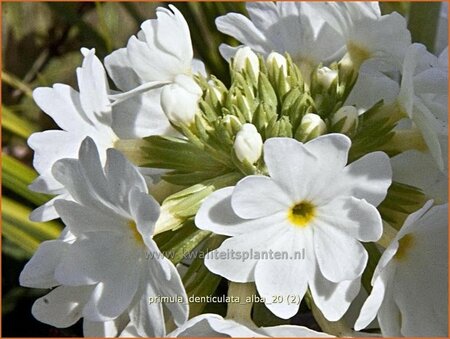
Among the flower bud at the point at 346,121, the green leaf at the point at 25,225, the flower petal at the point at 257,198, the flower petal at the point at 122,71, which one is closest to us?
the flower petal at the point at 257,198

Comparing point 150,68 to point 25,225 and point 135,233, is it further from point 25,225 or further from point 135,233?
point 25,225

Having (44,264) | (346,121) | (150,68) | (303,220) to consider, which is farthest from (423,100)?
(44,264)

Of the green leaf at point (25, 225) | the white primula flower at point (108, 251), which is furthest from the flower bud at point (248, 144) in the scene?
the green leaf at point (25, 225)

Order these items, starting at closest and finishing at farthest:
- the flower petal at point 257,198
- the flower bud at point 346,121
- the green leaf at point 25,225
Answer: the flower petal at point 257,198, the flower bud at point 346,121, the green leaf at point 25,225

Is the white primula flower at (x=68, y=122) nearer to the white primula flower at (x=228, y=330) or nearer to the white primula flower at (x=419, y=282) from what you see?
the white primula flower at (x=228, y=330)

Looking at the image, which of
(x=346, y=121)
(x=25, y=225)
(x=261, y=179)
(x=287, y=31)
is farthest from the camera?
(x=25, y=225)

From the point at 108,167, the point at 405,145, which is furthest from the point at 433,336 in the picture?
the point at 108,167

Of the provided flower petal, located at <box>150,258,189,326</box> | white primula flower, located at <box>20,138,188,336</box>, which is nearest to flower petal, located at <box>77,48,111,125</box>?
white primula flower, located at <box>20,138,188,336</box>
